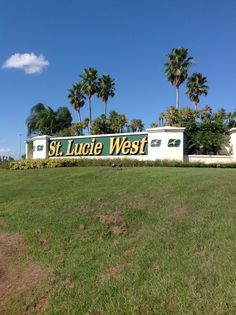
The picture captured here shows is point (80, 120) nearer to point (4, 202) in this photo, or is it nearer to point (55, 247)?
point (4, 202)

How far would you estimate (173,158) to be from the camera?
24.2 m

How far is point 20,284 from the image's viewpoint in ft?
19.3

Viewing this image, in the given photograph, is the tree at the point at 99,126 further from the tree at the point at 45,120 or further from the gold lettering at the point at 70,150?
the gold lettering at the point at 70,150

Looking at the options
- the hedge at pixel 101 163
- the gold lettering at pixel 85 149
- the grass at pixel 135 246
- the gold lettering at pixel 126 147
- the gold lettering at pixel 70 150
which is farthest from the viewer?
the gold lettering at pixel 70 150

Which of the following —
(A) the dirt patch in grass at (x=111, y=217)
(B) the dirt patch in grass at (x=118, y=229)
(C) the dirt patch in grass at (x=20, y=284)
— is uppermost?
(A) the dirt patch in grass at (x=111, y=217)

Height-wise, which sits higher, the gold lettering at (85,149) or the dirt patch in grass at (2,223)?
the gold lettering at (85,149)

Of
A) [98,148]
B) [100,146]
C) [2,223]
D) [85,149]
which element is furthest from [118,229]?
[85,149]

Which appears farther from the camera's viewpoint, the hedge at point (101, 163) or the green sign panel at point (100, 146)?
the green sign panel at point (100, 146)

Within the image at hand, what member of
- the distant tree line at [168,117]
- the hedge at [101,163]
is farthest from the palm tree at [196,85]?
the hedge at [101,163]

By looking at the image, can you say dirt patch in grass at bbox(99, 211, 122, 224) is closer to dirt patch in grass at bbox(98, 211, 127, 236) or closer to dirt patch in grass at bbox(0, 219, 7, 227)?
dirt patch in grass at bbox(98, 211, 127, 236)

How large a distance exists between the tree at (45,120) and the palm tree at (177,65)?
19308 millimetres

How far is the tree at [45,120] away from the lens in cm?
5166

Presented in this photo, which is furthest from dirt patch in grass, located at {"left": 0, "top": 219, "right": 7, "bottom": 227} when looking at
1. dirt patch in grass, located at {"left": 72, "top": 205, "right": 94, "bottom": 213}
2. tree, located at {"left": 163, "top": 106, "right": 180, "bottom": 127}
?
tree, located at {"left": 163, "top": 106, "right": 180, "bottom": 127}

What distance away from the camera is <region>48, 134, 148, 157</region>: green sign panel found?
2552 cm
